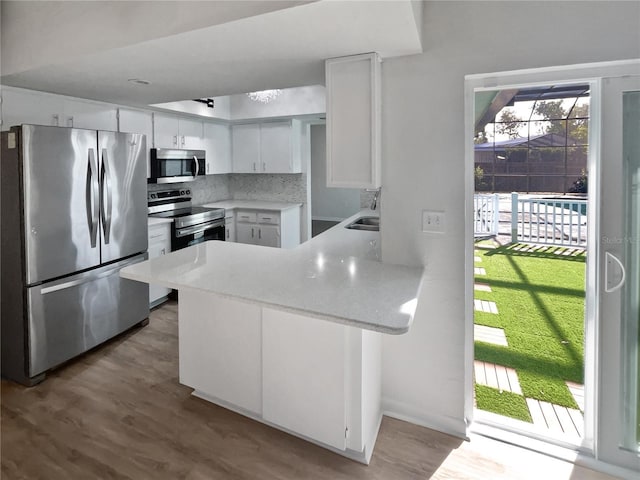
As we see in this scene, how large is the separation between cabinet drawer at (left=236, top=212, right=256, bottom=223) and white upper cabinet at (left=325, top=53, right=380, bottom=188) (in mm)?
3217

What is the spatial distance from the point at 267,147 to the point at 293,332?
3.82 metres

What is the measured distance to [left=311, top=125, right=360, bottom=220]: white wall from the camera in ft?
28.9

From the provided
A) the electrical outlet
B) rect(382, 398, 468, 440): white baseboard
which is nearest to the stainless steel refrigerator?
rect(382, 398, 468, 440): white baseboard

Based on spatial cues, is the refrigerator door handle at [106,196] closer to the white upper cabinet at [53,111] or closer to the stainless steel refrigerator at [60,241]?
the stainless steel refrigerator at [60,241]

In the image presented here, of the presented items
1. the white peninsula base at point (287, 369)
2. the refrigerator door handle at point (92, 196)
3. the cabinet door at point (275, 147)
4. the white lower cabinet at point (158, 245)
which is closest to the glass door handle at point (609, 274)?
the white peninsula base at point (287, 369)

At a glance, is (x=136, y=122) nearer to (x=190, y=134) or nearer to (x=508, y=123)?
(x=190, y=134)

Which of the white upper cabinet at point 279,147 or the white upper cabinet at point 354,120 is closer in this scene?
the white upper cabinet at point 354,120

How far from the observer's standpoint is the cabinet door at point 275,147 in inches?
202

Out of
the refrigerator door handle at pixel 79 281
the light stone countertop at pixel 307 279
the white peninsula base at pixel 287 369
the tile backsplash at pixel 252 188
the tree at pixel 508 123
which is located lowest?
the white peninsula base at pixel 287 369

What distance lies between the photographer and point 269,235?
201 inches

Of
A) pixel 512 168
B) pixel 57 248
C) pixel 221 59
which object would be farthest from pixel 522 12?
pixel 57 248

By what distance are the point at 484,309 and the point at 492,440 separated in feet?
6.10

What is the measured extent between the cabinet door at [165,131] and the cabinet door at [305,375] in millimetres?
3060

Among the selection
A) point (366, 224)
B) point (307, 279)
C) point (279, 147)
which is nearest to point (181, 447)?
point (307, 279)
